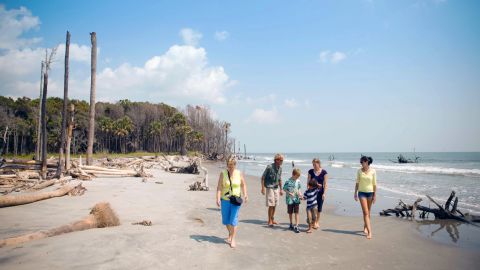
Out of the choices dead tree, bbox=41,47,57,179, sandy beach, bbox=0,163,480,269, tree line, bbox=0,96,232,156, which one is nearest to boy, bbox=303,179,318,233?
sandy beach, bbox=0,163,480,269

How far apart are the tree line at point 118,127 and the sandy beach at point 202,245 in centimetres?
4441

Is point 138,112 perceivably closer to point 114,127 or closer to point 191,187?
point 114,127

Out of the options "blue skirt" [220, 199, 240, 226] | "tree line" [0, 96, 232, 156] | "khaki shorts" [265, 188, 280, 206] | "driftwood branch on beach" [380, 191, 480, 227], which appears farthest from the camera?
"tree line" [0, 96, 232, 156]

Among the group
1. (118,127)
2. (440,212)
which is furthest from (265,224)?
(118,127)

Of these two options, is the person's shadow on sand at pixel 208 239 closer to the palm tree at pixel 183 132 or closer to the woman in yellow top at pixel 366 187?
the woman in yellow top at pixel 366 187

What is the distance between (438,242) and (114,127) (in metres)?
62.3

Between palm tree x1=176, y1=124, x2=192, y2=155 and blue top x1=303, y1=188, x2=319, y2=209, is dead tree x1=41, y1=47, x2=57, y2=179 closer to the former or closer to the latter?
blue top x1=303, y1=188, x2=319, y2=209

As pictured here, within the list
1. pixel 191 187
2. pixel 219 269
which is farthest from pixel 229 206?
pixel 191 187

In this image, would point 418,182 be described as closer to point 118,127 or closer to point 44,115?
point 44,115

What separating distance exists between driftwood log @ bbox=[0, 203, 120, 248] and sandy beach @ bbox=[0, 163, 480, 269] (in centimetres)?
19

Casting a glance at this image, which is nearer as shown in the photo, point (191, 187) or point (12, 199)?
point (12, 199)

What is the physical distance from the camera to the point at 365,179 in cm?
805

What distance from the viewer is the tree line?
174ft

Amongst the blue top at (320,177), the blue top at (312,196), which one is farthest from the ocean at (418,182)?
the blue top at (312,196)
